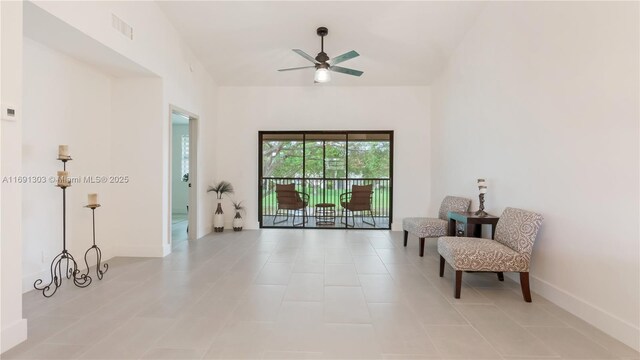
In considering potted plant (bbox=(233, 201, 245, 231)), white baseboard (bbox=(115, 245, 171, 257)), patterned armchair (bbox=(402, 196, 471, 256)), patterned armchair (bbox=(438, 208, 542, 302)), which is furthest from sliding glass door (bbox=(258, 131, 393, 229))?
patterned armchair (bbox=(438, 208, 542, 302))

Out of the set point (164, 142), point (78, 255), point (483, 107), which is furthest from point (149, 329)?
point (483, 107)

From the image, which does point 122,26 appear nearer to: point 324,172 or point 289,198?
point 289,198

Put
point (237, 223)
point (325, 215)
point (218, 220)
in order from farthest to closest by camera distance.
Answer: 1. point (325, 215)
2. point (237, 223)
3. point (218, 220)

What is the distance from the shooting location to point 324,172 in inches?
235

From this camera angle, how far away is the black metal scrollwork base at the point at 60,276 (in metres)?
2.61

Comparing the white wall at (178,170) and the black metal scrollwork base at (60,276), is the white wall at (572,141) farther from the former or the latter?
the white wall at (178,170)

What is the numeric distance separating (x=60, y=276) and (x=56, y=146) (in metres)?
1.31

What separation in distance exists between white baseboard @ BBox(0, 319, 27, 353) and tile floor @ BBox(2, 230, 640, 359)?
5 cm

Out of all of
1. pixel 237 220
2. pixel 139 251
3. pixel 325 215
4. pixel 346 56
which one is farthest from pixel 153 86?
pixel 325 215

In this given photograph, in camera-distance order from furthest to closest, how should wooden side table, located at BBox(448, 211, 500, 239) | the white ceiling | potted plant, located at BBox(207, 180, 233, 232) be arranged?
potted plant, located at BBox(207, 180, 233, 232), the white ceiling, wooden side table, located at BBox(448, 211, 500, 239)

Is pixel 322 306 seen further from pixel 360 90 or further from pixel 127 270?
pixel 360 90

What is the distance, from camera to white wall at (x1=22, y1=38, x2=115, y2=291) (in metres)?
2.62

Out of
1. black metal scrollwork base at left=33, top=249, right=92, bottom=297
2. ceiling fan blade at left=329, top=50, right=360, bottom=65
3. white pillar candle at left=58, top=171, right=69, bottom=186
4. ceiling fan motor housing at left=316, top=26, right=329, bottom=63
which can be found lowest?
black metal scrollwork base at left=33, top=249, right=92, bottom=297

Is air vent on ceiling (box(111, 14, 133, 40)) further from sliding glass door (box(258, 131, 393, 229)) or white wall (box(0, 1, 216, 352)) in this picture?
sliding glass door (box(258, 131, 393, 229))
